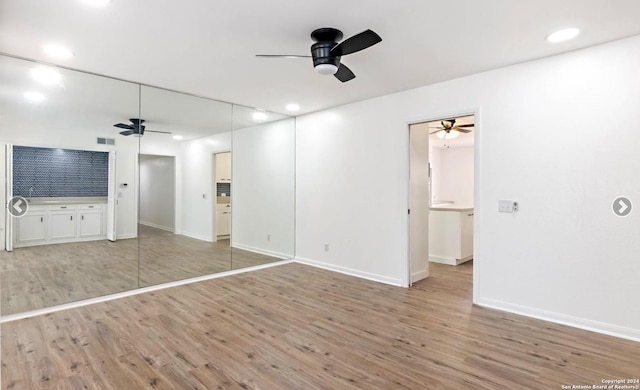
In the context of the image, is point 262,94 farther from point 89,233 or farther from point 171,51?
point 89,233

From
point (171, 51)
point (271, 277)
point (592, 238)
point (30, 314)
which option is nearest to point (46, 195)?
point (30, 314)

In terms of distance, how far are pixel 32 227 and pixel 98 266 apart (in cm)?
76

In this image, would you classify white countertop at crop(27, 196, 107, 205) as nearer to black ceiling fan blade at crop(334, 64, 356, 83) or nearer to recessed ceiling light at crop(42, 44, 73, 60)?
recessed ceiling light at crop(42, 44, 73, 60)

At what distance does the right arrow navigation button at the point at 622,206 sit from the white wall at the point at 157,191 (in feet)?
15.9

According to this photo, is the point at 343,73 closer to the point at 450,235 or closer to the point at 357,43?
the point at 357,43

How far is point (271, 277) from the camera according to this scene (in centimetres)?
467

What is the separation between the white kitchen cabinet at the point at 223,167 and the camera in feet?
16.1

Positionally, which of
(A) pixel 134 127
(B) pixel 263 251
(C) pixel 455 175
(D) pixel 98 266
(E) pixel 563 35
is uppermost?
(E) pixel 563 35

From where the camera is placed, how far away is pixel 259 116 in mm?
5309

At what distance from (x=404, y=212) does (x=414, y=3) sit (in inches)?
101

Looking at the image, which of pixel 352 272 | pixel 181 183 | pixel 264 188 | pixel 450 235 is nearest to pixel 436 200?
pixel 450 235

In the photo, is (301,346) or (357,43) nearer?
(357,43)

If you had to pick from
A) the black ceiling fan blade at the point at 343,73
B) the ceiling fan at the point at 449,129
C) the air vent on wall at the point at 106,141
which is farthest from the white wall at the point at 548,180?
the air vent on wall at the point at 106,141

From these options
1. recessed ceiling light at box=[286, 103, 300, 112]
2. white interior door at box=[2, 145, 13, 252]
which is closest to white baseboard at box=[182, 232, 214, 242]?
white interior door at box=[2, 145, 13, 252]
